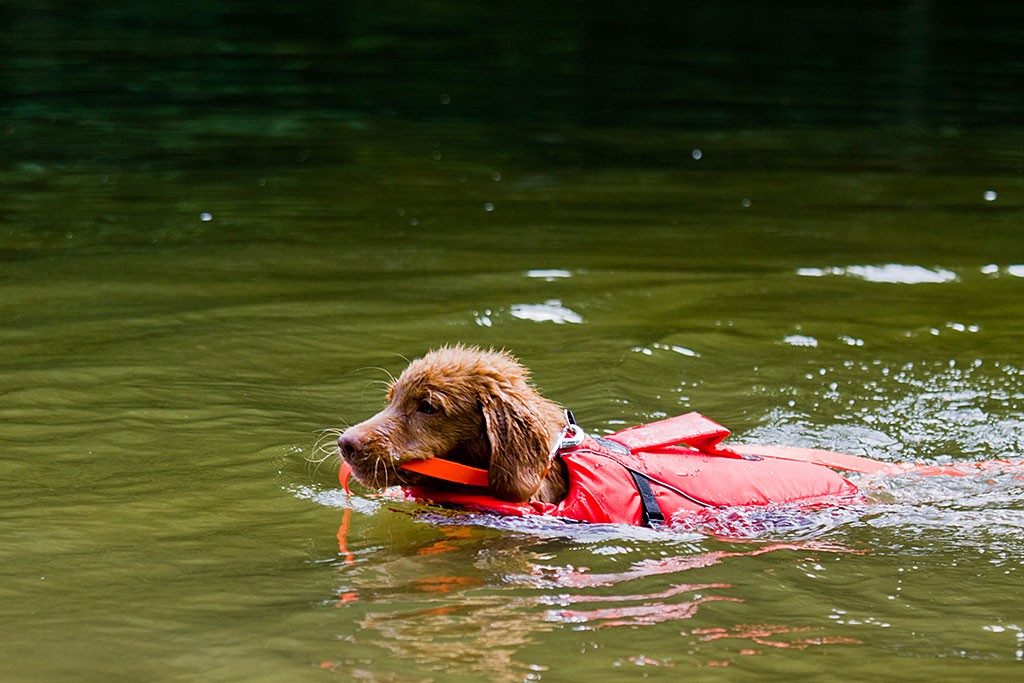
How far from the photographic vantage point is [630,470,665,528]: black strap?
615 cm

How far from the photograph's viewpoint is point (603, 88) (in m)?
22.8

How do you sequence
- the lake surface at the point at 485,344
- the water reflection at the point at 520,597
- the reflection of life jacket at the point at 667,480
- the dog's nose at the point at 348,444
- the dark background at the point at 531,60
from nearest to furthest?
the water reflection at the point at 520,597 < the lake surface at the point at 485,344 < the dog's nose at the point at 348,444 < the reflection of life jacket at the point at 667,480 < the dark background at the point at 531,60

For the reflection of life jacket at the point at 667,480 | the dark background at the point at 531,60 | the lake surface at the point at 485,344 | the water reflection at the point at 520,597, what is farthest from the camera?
the dark background at the point at 531,60

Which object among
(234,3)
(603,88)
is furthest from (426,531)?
(234,3)

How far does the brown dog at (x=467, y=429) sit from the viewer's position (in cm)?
593

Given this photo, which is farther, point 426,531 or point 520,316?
point 520,316

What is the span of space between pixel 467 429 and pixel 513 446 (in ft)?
0.85

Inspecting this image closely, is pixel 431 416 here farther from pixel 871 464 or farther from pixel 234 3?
pixel 234 3

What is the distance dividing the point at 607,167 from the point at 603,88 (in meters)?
6.63

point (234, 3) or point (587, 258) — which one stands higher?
point (234, 3)

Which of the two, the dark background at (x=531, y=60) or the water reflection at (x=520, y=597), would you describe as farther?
the dark background at (x=531, y=60)

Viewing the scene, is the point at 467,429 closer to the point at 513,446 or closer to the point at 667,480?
the point at 513,446

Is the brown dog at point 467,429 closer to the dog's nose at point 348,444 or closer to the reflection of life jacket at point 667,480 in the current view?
the dog's nose at point 348,444

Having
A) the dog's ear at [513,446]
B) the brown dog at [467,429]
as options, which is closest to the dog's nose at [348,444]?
the brown dog at [467,429]
